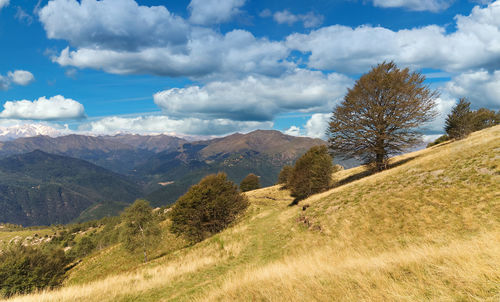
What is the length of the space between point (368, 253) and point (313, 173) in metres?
34.3

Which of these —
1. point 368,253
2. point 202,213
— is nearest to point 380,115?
point 368,253

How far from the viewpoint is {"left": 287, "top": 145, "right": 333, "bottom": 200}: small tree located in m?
43.1

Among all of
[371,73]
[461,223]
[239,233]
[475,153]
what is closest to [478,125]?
[371,73]

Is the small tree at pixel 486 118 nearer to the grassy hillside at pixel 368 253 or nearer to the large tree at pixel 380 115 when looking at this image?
the large tree at pixel 380 115

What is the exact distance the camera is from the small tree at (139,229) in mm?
43000

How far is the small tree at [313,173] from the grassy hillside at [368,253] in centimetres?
1919

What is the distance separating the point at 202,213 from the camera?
37312mm

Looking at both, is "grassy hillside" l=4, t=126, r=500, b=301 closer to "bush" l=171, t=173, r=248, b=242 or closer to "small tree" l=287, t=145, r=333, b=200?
"bush" l=171, t=173, r=248, b=242

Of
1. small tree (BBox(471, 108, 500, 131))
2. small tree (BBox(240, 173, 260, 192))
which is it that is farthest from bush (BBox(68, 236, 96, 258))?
small tree (BBox(471, 108, 500, 131))

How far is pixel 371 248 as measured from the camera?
1285 centimetres

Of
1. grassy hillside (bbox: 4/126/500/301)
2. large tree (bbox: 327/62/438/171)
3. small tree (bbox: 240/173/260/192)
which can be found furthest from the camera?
small tree (bbox: 240/173/260/192)

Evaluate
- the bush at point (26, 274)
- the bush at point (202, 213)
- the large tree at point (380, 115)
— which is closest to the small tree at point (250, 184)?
the bush at point (202, 213)

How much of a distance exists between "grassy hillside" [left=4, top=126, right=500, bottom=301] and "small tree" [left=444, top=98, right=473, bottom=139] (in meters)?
37.2

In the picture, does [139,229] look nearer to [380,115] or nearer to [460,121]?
[380,115]
